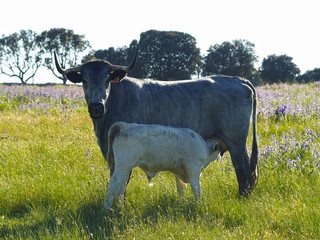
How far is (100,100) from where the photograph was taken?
14.8 feet

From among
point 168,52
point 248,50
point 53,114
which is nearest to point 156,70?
point 168,52

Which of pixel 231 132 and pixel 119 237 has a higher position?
pixel 231 132

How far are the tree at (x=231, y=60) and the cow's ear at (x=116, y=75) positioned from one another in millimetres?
54346

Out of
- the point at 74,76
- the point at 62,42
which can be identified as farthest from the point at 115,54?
the point at 74,76

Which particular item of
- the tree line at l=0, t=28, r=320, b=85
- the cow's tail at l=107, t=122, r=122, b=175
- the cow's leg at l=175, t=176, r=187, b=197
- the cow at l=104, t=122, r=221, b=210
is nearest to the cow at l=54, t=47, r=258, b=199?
the cow's tail at l=107, t=122, r=122, b=175

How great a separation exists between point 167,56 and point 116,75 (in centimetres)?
5134

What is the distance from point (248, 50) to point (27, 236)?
59845mm

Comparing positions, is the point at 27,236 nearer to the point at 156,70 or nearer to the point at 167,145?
the point at 167,145

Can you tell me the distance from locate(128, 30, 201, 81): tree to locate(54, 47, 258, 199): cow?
157 ft

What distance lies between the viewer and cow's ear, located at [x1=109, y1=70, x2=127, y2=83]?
15.9 ft

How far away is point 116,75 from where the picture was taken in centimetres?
487

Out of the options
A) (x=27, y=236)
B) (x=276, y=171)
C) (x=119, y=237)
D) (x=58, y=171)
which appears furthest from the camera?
(x=58, y=171)

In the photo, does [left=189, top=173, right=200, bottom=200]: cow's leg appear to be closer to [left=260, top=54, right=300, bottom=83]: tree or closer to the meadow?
the meadow

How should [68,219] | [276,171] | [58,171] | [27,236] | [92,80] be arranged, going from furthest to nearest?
1. [58,171]
2. [276,171]
3. [92,80]
4. [68,219]
5. [27,236]
